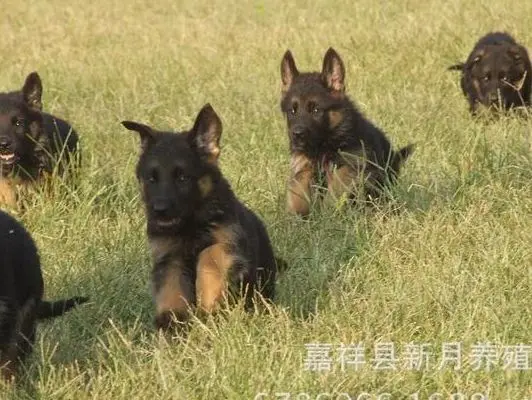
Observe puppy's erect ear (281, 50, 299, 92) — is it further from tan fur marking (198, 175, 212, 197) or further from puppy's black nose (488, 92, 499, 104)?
puppy's black nose (488, 92, 499, 104)

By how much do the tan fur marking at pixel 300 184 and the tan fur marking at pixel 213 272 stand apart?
210 cm

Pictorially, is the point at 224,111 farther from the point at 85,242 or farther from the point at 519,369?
the point at 519,369

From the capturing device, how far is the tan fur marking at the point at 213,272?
591 centimetres

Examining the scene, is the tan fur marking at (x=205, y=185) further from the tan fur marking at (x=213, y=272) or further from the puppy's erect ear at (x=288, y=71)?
the puppy's erect ear at (x=288, y=71)

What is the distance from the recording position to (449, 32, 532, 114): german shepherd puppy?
495 inches

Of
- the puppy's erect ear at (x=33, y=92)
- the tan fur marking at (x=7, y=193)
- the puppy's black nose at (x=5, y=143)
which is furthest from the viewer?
the puppy's erect ear at (x=33, y=92)

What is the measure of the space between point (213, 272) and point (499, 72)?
25.4ft

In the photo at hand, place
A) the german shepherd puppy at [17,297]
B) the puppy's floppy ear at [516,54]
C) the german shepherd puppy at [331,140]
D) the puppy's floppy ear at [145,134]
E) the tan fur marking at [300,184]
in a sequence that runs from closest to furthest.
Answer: the german shepherd puppy at [17,297], the puppy's floppy ear at [145,134], the tan fur marking at [300,184], the german shepherd puppy at [331,140], the puppy's floppy ear at [516,54]

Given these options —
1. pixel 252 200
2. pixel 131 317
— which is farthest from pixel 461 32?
pixel 131 317

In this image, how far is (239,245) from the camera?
5.99 metres

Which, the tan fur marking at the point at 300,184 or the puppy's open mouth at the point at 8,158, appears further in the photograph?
the puppy's open mouth at the point at 8,158

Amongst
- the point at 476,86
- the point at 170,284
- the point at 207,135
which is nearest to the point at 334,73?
the point at 207,135

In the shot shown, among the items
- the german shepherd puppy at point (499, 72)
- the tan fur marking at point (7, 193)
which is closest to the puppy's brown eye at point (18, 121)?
the tan fur marking at point (7, 193)

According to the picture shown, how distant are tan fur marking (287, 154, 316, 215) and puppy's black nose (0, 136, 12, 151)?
7.61 feet
